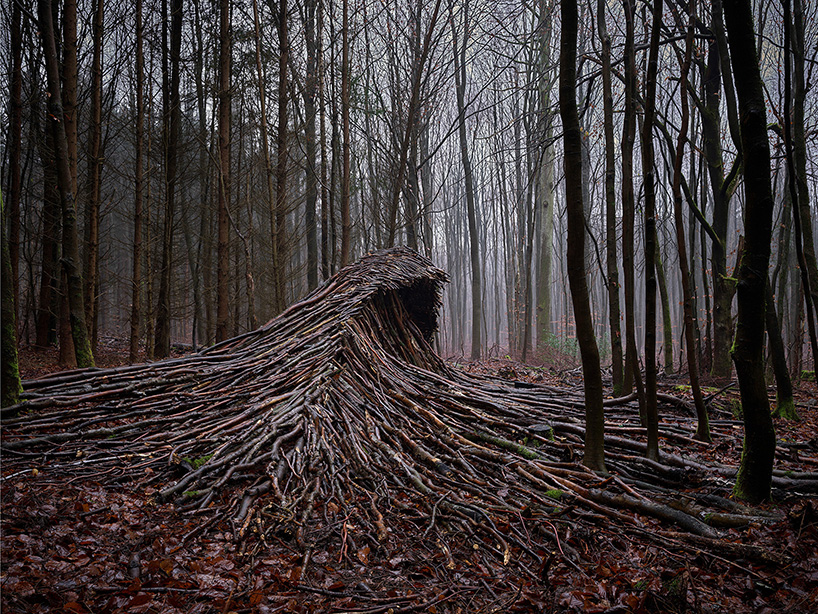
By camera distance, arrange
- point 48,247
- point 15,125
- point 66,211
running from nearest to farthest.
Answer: point 66,211, point 15,125, point 48,247

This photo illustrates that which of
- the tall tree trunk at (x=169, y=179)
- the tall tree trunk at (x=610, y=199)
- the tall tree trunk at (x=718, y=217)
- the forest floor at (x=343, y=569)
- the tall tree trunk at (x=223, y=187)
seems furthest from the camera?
the tall tree trunk at (x=169, y=179)

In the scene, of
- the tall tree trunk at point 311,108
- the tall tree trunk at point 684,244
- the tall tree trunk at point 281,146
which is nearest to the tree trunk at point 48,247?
the tall tree trunk at point 281,146

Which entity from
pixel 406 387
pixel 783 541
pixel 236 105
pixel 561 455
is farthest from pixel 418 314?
pixel 236 105

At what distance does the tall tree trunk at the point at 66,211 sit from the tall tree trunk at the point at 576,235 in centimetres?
444

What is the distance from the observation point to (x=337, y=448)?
2.64 metres

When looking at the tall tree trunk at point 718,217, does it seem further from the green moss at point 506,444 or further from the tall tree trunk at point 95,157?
the tall tree trunk at point 95,157

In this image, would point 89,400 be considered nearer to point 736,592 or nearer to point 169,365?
point 169,365

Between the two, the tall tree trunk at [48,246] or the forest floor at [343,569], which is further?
the tall tree trunk at [48,246]

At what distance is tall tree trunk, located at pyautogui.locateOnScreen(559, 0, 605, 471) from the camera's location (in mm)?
2488

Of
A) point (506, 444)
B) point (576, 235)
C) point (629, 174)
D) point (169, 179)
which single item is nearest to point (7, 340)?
point (506, 444)

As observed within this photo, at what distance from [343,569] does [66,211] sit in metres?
4.59

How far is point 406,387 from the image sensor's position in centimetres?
380

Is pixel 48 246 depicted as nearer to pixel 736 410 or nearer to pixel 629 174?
pixel 629 174

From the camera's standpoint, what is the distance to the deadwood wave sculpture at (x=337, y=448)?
7.08 ft
